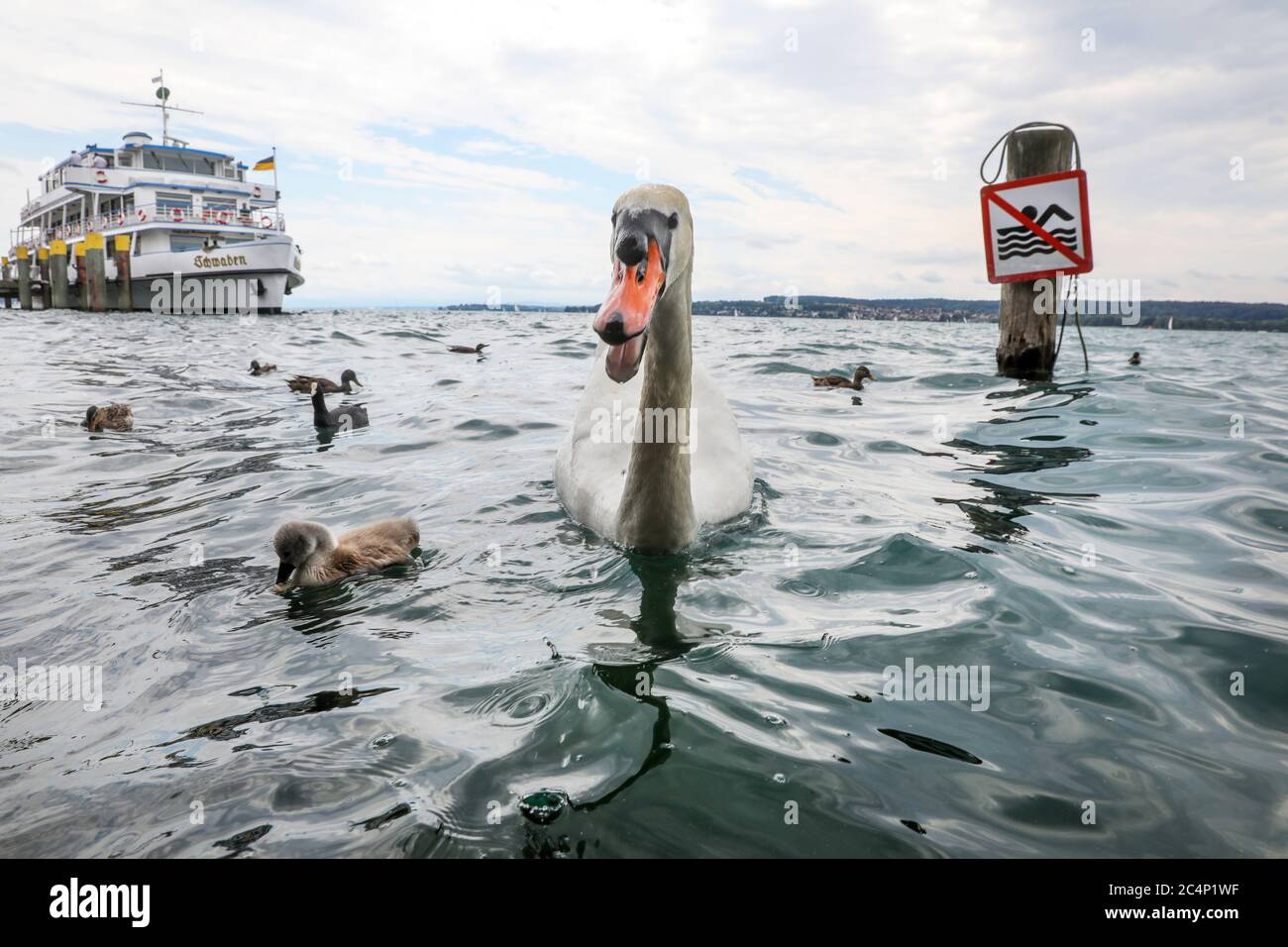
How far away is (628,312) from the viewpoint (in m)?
3.20

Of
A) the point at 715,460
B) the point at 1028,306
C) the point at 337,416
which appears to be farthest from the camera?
the point at 1028,306

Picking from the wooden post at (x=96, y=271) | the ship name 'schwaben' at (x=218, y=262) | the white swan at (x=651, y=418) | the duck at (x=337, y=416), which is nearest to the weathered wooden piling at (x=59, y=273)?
the wooden post at (x=96, y=271)

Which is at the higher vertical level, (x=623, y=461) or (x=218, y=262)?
(x=218, y=262)

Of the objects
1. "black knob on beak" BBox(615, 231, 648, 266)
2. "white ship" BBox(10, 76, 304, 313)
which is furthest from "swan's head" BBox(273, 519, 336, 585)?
"white ship" BBox(10, 76, 304, 313)

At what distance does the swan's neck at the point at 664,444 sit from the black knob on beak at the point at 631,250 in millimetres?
740

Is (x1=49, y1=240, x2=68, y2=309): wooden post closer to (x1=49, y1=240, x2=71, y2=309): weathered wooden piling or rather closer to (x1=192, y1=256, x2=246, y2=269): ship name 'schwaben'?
(x1=49, y1=240, x2=71, y2=309): weathered wooden piling

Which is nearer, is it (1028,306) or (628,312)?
A: (628,312)

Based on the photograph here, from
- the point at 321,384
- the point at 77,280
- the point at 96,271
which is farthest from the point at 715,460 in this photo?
the point at 77,280

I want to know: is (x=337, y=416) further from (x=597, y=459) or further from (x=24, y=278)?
(x=24, y=278)

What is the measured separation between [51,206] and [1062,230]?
64103 millimetres

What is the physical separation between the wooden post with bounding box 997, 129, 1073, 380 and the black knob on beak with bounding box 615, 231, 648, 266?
8.27 m

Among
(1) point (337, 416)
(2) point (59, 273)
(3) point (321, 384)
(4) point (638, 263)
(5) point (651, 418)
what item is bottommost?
(1) point (337, 416)

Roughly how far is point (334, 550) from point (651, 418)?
6.31ft

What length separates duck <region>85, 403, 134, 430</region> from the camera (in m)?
8.39
